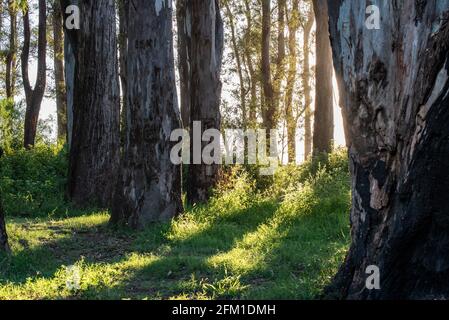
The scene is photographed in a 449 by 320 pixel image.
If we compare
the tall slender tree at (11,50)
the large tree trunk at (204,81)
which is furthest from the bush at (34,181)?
the tall slender tree at (11,50)

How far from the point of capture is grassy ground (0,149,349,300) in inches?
253

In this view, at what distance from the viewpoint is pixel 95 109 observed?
13000mm

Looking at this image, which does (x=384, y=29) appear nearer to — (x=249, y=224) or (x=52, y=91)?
(x=249, y=224)

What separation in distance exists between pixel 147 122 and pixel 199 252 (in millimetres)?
3002

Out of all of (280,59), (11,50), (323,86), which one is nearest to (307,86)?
(280,59)

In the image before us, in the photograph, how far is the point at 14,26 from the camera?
35.8 metres

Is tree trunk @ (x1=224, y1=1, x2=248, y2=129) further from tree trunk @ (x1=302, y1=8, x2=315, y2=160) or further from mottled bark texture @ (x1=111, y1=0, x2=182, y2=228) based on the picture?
mottled bark texture @ (x1=111, y1=0, x2=182, y2=228)

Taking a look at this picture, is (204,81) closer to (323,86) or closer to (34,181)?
(34,181)

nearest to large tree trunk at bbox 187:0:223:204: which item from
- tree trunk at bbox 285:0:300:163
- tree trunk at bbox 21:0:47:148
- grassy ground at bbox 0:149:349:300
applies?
grassy ground at bbox 0:149:349:300

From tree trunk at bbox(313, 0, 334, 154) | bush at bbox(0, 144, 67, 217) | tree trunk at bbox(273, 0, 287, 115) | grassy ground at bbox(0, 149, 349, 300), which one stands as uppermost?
tree trunk at bbox(273, 0, 287, 115)

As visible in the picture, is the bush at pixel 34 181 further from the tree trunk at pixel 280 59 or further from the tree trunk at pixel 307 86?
the tree trunk at pixel 307 86

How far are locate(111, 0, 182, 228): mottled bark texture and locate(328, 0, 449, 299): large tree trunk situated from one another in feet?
18.5
